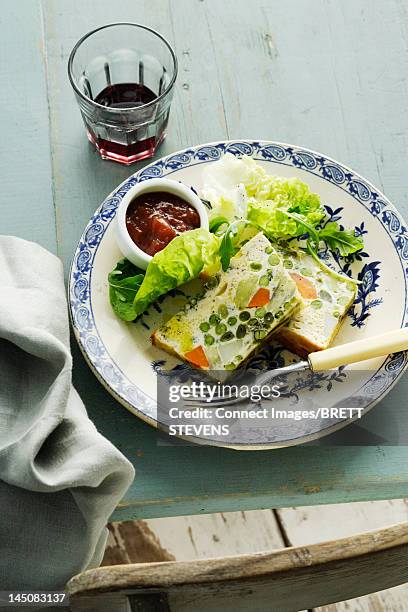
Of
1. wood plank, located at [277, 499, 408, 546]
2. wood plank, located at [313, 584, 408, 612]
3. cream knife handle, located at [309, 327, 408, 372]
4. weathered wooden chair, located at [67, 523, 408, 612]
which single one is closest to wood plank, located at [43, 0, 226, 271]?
cream knife handle, located at [309, 327, 408, 372]

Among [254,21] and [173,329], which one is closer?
[173,329]

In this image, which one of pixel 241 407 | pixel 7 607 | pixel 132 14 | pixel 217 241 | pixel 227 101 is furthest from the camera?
pixel 132 14

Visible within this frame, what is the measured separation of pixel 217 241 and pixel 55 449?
1.44 feet

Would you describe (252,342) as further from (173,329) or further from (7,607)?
(7,607)

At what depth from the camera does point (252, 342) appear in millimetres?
1218

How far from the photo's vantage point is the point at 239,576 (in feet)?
2.49

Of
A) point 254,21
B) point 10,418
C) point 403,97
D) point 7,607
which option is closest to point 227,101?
point 254,21

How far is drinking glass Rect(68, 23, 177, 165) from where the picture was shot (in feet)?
4.82

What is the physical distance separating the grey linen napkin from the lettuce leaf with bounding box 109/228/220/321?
0.18 meters

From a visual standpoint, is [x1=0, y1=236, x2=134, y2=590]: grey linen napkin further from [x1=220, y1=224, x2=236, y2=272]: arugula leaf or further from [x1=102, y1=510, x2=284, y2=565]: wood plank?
[x1=102, y1=510, x2=284, y2=565]: wood plank

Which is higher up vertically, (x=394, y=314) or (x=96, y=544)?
(x=394, y=314)

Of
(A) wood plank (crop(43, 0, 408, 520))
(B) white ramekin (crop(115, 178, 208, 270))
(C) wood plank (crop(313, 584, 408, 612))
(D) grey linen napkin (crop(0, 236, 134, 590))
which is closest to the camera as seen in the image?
(D) grey linen napkin (crop(0, 236, 134, 590))

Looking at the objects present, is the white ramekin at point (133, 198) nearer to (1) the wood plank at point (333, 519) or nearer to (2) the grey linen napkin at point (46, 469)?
(2) the grey linen napkin at point (46, 469)

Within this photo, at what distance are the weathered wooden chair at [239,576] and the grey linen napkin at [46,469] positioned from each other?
0.21 m
